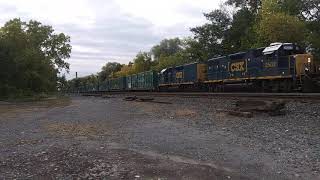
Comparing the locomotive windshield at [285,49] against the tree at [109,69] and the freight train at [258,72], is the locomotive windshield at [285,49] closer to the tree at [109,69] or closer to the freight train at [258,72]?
the freight train at [258,72]

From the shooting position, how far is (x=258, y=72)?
2962 centimetres

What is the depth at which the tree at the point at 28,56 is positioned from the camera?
50.1m

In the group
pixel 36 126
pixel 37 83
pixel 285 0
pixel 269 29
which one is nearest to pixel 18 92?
pixel 37 83

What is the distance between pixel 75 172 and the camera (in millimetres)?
7801

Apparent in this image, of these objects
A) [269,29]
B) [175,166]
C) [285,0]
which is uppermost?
[285,0]

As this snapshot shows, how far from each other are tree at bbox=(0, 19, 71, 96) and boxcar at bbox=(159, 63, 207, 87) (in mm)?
16801

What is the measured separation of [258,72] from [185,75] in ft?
47.7

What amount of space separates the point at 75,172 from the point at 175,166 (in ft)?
5.84

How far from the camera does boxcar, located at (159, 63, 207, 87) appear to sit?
132 feet

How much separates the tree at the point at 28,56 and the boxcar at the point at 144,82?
12.4 m

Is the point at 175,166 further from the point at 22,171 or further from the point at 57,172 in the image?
the point at 22,171

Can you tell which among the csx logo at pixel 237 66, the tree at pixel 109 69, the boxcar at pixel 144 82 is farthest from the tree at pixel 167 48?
the csx logo at pixel 237 66

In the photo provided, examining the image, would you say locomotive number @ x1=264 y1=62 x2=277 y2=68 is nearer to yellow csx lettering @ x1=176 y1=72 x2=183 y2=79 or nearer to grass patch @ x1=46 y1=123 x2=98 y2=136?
grass patch @ x1=46 y1=123 x2=98 y2=136

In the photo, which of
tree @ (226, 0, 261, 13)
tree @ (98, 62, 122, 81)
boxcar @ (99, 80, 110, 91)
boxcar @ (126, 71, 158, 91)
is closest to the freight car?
boxcar @ (126, 71, 158, 91)
